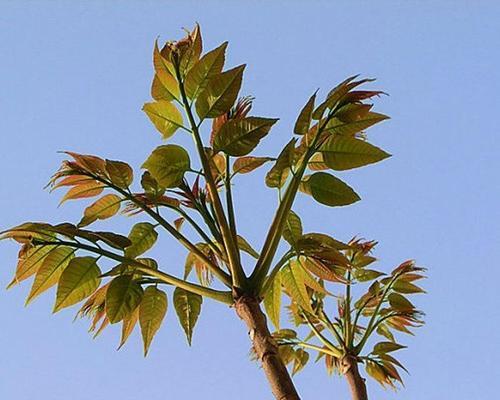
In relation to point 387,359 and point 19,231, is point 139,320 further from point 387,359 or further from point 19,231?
point 387,359

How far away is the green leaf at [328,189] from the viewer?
124cm

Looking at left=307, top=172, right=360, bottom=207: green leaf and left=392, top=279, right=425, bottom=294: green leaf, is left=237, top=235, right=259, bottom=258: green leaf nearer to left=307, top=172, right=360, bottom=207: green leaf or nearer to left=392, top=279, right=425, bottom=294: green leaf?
left=307, top=172, right=360, bottom=207: green leaf

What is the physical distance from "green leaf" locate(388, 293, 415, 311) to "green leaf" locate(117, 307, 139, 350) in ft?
1.99

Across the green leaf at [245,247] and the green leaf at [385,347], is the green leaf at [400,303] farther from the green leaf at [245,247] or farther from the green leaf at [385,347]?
the green leaf at [245,247]

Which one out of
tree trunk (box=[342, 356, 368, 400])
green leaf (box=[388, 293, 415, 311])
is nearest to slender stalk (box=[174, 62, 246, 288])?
tree trunk (box=[342, 356, 368, 400])

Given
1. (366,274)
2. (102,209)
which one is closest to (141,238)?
(102,209)

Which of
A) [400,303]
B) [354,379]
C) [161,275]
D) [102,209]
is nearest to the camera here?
[161,275]

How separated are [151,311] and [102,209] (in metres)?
0.20

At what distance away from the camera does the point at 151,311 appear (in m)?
1.23

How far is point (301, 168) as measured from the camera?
1158mm

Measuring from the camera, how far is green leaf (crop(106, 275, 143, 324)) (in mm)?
1172

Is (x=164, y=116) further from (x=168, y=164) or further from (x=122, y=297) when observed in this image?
(x=122, y=297)

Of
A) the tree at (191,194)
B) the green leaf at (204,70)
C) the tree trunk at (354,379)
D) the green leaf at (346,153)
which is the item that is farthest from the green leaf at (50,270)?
the tree trunk at (354,379)

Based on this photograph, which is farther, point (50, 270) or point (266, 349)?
point (50, 270)
